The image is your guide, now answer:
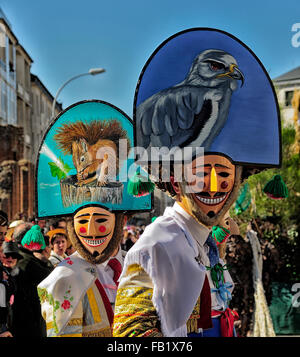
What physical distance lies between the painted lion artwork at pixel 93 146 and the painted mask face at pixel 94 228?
24cm

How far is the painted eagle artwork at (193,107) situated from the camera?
2.48 m

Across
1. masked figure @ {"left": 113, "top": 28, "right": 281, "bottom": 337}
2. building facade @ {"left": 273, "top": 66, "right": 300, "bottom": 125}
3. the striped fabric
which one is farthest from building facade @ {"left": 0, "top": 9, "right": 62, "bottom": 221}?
masked figure @ {"left": 113, "top": 28, "right": 281, "bottom": 337}

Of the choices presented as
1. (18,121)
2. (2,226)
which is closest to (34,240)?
(2,226)

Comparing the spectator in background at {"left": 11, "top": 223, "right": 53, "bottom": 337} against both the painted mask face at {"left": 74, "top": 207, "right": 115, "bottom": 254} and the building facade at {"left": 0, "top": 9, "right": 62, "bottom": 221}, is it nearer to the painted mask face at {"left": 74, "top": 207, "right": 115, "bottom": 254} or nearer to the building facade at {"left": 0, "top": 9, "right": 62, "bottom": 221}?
the painted mask face at {"left": 74, "top": 207, "right": 115, "bottom": 254}

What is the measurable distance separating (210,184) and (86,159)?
1.72 m

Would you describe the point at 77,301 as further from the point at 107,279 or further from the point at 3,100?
the point at 3,100

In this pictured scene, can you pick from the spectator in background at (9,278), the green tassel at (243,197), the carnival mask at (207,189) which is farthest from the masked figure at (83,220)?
the carnival mask at (207,189)

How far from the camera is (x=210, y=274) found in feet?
8.34

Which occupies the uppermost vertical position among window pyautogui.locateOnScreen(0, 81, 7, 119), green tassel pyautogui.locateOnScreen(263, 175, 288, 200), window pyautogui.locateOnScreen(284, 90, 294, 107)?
window pyautogui.locateOnScreen(0, 81, 7, 119)

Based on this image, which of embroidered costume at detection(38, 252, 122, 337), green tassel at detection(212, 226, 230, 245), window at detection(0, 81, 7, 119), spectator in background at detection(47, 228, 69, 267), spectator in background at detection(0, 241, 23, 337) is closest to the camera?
green tassel at detection(212, 226, 230, 245)

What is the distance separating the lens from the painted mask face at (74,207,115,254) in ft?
12.5

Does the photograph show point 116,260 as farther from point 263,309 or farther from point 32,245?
point 263,309

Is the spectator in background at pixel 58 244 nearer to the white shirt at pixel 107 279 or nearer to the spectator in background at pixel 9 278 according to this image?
the spectator in background at pixel 9 278

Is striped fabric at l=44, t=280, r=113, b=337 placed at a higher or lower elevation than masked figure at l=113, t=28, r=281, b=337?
lower
